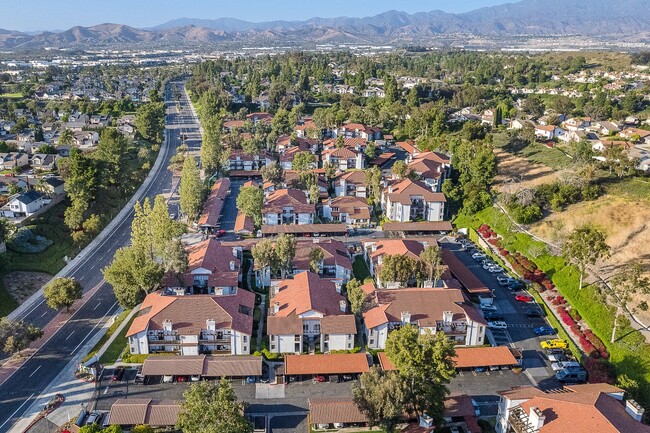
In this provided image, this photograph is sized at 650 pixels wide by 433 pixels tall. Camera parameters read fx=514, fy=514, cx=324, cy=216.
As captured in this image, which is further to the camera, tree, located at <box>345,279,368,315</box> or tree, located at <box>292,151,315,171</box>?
tree, located at <box>292,151,315,171</box>

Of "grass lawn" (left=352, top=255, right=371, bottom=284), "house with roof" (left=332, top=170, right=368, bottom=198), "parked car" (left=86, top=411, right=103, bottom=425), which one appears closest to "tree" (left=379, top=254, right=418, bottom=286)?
"grass lawn" (left=352, top=255, right=371, bottom=284)

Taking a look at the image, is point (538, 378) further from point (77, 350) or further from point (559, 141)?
point (559, 141)

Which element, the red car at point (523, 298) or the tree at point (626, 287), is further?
the red car at point (523, 298)

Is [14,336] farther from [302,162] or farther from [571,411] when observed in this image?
[302,162]

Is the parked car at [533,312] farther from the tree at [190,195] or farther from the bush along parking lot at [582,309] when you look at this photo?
the tree at [190,195]

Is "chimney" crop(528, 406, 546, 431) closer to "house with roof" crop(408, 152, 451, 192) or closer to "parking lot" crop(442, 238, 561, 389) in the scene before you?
"parking lot" crop(442, 238, 561, 389)

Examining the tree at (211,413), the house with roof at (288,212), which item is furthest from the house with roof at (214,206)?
the tree at (211,413)

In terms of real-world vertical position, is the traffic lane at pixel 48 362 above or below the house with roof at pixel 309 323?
below
